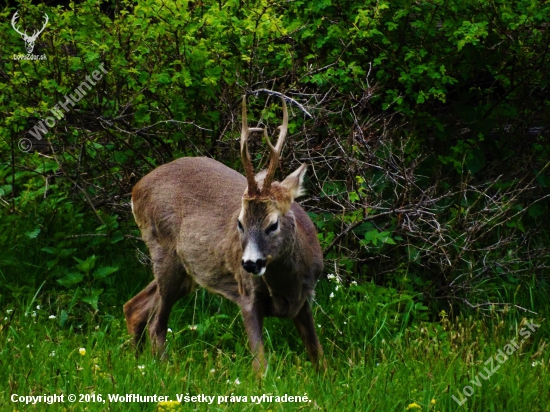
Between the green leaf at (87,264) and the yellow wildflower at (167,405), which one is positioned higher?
the yellow wildflower at (167,405)

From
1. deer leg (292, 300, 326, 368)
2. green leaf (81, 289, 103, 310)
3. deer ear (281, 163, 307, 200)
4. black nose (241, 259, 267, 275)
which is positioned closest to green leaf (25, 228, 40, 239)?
green leaf (81, 289, 103, 310)

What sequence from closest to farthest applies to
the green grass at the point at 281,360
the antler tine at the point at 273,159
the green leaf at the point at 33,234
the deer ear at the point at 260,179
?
the green grass at the point at 281,360 → the antler tine at the point at 273,159 → the deer ear at the point at 260,179 → the green leaf at the point at 33,234

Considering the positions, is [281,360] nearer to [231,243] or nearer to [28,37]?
[231,243]

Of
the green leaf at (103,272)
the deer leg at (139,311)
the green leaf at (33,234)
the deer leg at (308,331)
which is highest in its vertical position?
the deer leg at (308,331)

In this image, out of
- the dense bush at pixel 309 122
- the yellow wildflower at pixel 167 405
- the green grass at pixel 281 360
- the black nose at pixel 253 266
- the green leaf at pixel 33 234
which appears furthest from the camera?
the green leaf at pixel 33 234

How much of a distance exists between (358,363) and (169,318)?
64.4 inches

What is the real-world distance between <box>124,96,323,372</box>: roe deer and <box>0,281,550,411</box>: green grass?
200 mm

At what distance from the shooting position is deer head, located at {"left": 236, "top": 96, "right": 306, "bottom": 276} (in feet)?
17.5

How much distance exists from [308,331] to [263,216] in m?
0.95

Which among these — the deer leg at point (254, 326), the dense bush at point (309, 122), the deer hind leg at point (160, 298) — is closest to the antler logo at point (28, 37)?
the dense bush at point (309, 122)

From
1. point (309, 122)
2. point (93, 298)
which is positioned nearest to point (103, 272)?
point (93, 298)

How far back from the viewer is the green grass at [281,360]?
15.1 ft

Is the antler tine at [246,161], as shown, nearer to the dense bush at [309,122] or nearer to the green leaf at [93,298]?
the dense bush at [309,122]

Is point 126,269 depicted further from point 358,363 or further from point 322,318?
point 358,363
